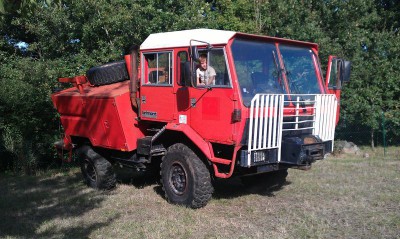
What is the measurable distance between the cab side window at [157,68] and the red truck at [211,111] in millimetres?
17

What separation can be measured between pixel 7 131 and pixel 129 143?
5.21 m

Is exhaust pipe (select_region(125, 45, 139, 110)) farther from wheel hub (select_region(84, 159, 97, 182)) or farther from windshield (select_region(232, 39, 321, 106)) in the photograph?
windshield (select_region(232, 39, 321, 106))

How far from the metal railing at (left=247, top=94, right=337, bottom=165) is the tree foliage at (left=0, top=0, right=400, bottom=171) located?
20.9 feet

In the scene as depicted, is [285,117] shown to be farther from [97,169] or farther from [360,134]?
[360,134]

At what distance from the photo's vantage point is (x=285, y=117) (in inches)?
263

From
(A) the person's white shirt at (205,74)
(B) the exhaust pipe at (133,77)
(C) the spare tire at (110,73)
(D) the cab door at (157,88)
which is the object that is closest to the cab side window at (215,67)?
(A) the person's white shirt at (205,74)

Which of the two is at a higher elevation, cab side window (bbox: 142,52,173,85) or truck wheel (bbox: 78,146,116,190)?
cab side window (bbox: 142,52,173,85)

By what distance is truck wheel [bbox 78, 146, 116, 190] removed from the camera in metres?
8.55

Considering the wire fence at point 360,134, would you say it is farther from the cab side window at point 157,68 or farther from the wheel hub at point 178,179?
the wheel hub at point 178,179

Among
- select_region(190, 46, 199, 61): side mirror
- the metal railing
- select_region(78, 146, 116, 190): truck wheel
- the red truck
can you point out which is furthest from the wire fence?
select_region(190, 46, 199, 61): side mirror

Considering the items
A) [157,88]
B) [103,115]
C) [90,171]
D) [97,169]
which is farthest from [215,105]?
[90,171]

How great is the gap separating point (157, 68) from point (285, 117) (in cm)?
231

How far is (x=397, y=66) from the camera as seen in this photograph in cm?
1415

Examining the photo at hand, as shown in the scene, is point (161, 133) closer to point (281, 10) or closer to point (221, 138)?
point (221, 138)
